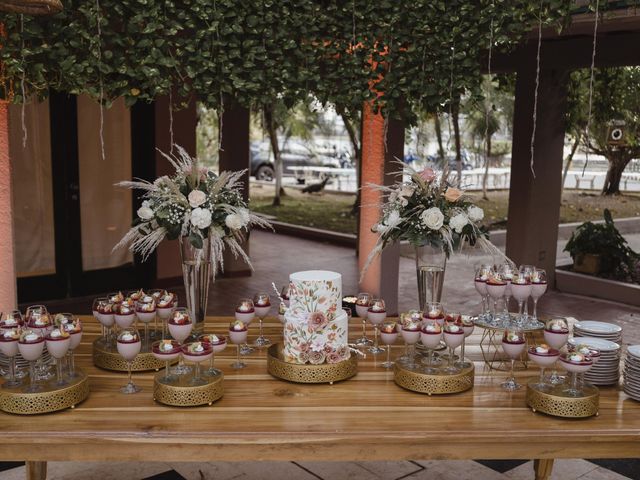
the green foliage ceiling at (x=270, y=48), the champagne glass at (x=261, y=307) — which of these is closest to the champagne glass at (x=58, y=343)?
the champagne glass at (x=261, y=307)

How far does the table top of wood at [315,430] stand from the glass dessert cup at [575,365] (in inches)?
4.4

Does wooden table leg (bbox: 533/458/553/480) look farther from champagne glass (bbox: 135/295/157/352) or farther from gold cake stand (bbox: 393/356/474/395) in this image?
champagne glass (bbox: 135/295/157/352)

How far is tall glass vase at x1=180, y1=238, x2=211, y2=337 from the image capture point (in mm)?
3119

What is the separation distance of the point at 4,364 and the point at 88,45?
2.01 m

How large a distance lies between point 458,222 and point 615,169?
10.6 meters

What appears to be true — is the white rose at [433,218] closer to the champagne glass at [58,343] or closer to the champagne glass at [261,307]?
the champagne glass at [261,307]

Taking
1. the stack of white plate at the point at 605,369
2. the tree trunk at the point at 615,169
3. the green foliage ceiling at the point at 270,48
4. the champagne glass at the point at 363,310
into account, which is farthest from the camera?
the tree trunk at the point at 615,169

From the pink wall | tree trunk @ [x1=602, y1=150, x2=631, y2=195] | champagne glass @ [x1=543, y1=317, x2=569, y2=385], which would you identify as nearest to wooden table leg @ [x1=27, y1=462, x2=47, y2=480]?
the pink wall

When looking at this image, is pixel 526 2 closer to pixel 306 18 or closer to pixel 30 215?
pixel 306 18

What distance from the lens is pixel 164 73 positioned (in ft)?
13.3

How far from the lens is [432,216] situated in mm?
3004

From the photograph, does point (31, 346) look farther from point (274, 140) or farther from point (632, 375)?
point (274, 140)

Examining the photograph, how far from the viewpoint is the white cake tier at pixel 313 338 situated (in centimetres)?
270

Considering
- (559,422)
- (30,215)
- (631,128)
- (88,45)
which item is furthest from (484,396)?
(631,128)
